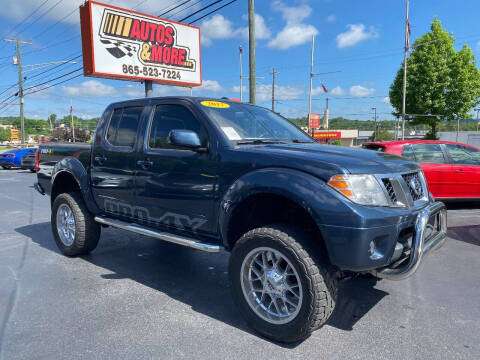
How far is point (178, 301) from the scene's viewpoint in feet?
12.0

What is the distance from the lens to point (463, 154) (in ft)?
25.6

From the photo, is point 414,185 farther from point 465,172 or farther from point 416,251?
point 465,172

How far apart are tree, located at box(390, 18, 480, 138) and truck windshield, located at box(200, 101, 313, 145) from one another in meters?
25.2

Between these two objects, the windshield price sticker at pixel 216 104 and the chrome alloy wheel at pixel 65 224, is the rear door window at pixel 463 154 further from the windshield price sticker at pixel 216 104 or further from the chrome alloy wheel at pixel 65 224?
the chrome alloy wheel at pixel 65 224

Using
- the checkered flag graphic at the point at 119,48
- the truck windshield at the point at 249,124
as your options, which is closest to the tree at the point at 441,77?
the checkered flag graphic at the point at 119,48

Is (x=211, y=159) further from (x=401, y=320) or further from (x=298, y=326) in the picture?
(x=401, y=320)

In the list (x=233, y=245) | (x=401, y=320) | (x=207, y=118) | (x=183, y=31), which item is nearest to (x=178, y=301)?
(x=233, y=245)

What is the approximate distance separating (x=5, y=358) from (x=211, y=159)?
6.90 feet

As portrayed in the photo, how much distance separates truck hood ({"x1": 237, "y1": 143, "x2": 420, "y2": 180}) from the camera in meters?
2.73

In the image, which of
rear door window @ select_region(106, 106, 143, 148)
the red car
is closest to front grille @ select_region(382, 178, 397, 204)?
rear door window @ select_region(106, 106, 143, 148)

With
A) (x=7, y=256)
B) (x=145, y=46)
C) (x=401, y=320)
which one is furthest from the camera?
(x=145, y=46)

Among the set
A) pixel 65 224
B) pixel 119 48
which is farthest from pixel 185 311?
pixel 119 48

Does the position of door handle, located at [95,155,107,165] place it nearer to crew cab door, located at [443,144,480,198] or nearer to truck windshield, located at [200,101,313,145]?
truck windshield, located at [200,101,313,145]

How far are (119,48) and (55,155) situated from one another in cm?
1241
